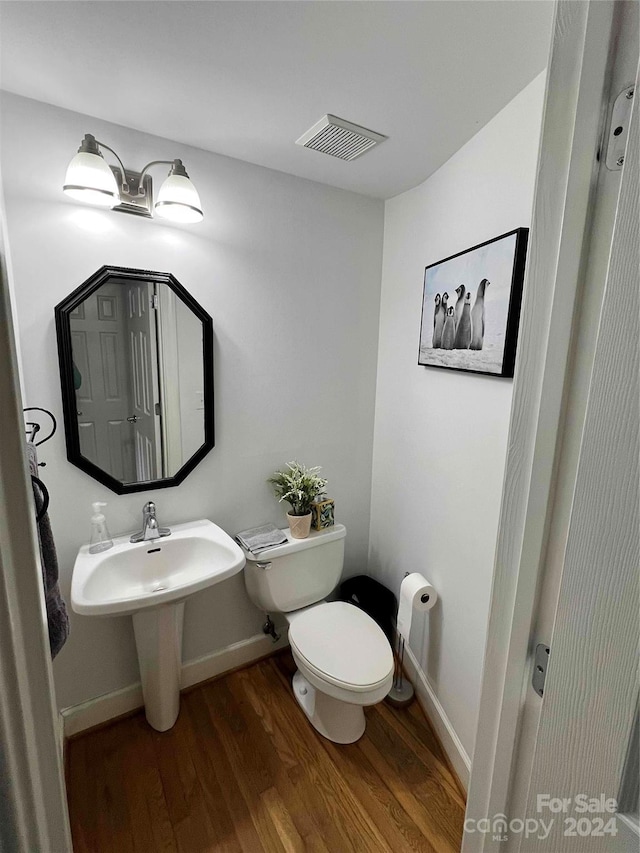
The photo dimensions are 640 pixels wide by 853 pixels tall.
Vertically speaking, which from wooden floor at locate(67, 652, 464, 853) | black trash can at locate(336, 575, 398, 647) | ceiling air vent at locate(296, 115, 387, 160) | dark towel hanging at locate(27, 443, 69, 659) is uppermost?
ceiling air vent at locate(296, 115, 387, 160)

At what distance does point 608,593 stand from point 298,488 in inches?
60.5

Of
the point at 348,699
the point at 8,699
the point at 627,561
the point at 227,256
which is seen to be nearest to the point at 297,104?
the point at 227,256

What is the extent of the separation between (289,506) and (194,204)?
136 centimetres

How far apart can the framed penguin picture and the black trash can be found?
4.14 feet

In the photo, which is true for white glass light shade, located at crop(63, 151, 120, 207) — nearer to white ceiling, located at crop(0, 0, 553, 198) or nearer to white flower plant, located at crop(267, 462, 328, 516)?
white ceiling, located at crop(0, 0, 553, 198)

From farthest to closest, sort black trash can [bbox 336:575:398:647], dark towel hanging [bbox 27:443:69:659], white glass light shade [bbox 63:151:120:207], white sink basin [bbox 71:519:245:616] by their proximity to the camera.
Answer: black trash can [bbox 336:575:398:647]
white sink basin [bbox 71:519:245:616]
white glass light shade [bbox 63:151:120:207]
dark towel hanging [bbox 27:443:69:659]

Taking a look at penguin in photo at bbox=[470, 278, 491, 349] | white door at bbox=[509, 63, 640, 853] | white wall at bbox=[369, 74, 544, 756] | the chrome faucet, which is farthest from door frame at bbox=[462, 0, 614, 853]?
the chrome faucet

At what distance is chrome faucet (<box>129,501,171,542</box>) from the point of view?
162 centimetres

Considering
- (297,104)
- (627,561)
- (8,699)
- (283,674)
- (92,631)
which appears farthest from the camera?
(283,674)

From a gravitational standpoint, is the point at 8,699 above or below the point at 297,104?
below

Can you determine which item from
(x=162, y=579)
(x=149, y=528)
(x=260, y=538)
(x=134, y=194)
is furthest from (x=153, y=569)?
(x=134, y=194)

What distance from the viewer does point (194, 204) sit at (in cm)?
140

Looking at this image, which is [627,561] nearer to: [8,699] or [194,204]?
[8,699]

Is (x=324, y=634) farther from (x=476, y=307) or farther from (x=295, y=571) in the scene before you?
(x=476, y=307)
